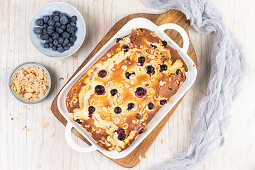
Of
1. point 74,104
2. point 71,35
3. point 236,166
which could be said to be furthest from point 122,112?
point 236,166

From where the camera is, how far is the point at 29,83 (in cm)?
167

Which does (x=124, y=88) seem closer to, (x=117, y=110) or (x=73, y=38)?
(x=117, y=110)

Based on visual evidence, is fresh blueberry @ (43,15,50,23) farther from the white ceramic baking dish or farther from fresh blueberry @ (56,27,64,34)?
the white ceramic baking dish

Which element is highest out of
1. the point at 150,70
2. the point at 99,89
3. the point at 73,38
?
the point at 73,38

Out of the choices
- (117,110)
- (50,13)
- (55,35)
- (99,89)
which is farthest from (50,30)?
(117,110)

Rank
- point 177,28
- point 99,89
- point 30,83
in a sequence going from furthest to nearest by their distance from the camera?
point 30,83
point 177,28
point 99,89

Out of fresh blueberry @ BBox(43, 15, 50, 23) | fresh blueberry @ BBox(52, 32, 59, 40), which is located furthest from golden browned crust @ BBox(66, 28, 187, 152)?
fresh blueberry @ BBox(43, 15, 50, 23)

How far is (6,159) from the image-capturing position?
1767mm

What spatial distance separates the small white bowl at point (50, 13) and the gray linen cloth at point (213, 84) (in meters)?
0.42

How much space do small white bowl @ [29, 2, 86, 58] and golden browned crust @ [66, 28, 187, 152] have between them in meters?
0.22

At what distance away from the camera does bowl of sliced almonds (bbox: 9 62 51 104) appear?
5.47 feet

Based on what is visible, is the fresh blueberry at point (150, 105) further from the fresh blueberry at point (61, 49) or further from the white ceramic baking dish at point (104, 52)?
the fresh blueberry at point (61, 49)

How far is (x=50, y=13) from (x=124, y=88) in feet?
2.15

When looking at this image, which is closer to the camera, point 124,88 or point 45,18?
point 124,88
